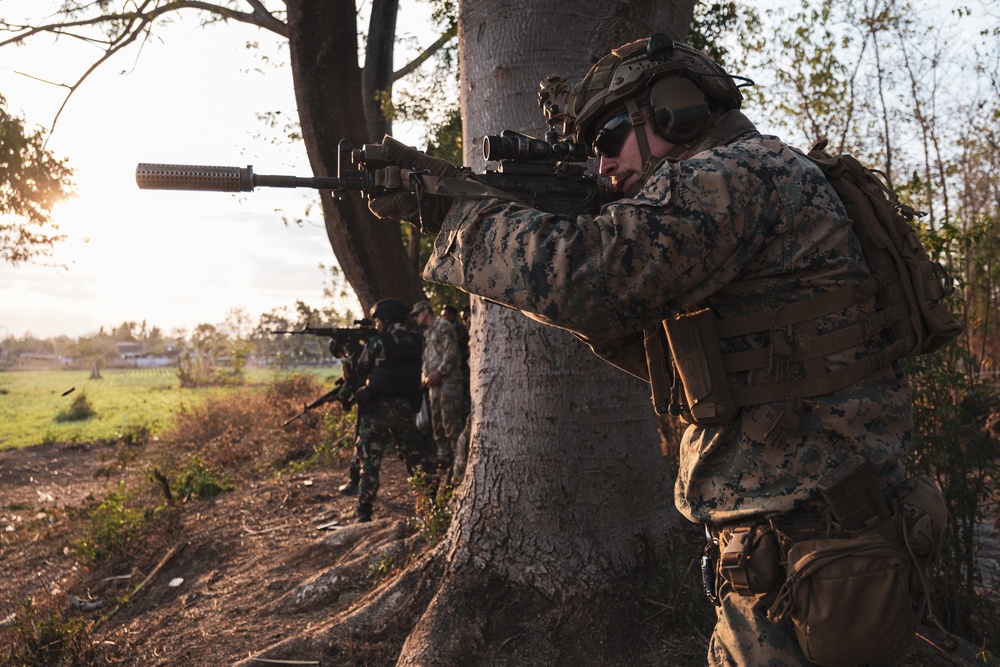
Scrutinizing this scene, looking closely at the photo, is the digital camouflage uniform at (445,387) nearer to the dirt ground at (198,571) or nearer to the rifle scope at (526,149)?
the dirt ground at (198,571)

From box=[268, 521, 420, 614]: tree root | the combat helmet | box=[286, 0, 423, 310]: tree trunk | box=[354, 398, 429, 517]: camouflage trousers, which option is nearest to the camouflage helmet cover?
box=[268, 521, 420, 614]: tree root

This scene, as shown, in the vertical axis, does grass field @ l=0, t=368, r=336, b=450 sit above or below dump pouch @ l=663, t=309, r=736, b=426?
below

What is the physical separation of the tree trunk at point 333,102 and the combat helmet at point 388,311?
0.49 m

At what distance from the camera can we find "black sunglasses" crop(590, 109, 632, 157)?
1915 millimetres

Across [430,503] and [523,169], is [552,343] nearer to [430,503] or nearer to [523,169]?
[523,169]

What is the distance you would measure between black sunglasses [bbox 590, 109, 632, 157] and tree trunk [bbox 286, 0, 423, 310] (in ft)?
16.3

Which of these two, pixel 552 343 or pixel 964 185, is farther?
pixel 964 185

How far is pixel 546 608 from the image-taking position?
311 cm

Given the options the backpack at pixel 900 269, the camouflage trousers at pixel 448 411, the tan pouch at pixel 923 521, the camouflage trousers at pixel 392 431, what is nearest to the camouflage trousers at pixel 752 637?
the tan pouch at pixel 923 521

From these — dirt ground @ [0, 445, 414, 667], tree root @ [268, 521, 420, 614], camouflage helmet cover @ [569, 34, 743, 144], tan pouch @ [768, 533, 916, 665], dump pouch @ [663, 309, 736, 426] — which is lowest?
dirt ground @ [0, 445, 414, 667]

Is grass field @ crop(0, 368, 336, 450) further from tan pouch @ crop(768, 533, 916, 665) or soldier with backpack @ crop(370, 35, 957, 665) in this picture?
tan pouch @ crop(768, 533, 916, 665)

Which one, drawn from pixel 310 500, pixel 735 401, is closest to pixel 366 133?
pixel 310 500

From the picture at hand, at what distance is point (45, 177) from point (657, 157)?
973 cm

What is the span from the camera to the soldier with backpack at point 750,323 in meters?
1.58
